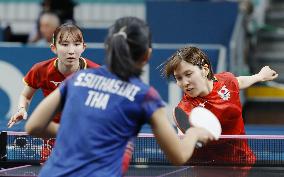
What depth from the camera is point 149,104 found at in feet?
14.1

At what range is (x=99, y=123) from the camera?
4301mm

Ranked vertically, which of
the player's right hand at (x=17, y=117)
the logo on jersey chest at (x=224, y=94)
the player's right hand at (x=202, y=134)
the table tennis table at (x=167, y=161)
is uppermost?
the logo on jersey chest at (x=224, y=94)

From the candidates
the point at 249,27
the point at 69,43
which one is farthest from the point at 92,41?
the point at 69,43

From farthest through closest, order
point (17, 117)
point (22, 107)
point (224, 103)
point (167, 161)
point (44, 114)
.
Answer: point (22, 107) < point (224, 103) < point (17, 117) < point (167, 161) < point (44, 114)

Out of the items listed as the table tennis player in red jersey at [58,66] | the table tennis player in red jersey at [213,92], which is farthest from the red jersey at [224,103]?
the table tennis player in red jersey at [58,66]

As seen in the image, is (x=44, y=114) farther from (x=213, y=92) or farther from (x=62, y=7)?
(x=62, y=7)

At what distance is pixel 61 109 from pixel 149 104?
1.60 ft

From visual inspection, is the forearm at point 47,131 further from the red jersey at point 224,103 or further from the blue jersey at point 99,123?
the red jersey at point 224,103

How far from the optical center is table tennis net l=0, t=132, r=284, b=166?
6348 millimetres

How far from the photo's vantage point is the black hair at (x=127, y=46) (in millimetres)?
4305

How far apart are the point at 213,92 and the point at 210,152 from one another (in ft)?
2.06

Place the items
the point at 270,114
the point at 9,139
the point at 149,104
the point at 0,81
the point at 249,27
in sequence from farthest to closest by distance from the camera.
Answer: the point at 249,27
the point at 270,114
the point at 0,81
the point at 9,139
the point at 149,104

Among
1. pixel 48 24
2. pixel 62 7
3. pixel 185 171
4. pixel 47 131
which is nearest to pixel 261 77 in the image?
pixel 185 171

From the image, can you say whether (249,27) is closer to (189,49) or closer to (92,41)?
(92,41)
